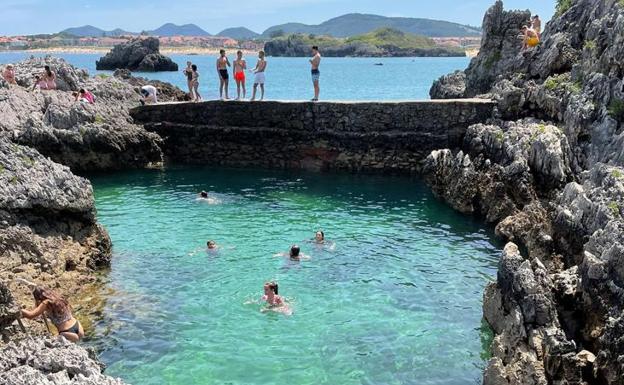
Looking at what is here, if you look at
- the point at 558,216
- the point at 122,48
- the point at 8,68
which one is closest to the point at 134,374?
the point at 558,216

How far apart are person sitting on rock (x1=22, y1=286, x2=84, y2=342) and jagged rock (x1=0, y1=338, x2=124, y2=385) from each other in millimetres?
2245

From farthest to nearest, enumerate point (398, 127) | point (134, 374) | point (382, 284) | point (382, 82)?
point (382, 82) < point (398, 127) < point (382, 284) < point (134, 374)

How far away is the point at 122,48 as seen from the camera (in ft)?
389

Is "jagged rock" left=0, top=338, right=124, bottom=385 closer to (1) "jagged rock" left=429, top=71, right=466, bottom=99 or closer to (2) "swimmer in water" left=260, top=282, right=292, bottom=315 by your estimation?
(2) "swimmer in water" left=260, top=282, right=292, bottom=315


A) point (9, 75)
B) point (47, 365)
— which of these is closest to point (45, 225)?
point (47, 365)

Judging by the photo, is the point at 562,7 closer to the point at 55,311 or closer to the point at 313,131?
the point at 313,131

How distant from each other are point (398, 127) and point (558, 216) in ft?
51.5

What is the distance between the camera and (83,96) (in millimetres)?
34375

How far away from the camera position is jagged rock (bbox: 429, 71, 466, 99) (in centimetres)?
4303

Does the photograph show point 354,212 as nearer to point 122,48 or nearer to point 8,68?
point 8,68

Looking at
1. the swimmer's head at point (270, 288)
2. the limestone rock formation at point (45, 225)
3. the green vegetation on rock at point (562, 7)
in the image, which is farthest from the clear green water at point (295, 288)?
the green vegetation on rock at point (562, 7)

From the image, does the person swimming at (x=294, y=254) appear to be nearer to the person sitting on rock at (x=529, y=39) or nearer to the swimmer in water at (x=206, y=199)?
the swimmer in water at (x=206, y=199)

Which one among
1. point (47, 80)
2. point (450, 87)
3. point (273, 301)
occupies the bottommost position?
point (273, 301)

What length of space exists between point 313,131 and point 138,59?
90.5 metres
